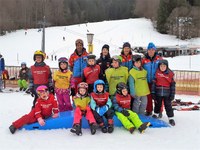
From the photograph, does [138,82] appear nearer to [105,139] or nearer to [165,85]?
[165,85]

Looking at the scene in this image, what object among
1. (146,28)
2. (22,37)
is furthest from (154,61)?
(146,28)

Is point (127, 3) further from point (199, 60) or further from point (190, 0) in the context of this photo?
point (199, 60)

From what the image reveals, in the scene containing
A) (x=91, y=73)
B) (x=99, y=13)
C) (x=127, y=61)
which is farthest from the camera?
(x=99, y=13)

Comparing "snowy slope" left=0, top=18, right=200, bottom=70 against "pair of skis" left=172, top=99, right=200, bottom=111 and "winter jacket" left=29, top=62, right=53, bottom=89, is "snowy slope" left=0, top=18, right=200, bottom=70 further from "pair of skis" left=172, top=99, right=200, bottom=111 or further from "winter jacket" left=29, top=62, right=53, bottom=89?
"winter jacket" left=29, top=62, right=53, bottom=89

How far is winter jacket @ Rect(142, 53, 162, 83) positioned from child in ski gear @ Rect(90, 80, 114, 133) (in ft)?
3.68

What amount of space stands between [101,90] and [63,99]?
1.25 meters

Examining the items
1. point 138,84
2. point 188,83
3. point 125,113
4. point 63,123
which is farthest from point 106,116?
point 188,83

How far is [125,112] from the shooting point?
210 inches

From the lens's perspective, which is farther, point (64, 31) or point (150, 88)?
point (64, 31)

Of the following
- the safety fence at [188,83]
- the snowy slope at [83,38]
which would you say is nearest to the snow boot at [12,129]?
the safety fence at [188,83]

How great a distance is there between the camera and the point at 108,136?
503 cm

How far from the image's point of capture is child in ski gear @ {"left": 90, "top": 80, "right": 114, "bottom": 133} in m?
5.30

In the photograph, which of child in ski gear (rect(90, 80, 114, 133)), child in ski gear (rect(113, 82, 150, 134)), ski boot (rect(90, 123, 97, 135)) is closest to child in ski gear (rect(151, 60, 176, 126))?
child in ski gear (rect(113, 82, 150, 134))

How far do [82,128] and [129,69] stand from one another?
64.4 inches
